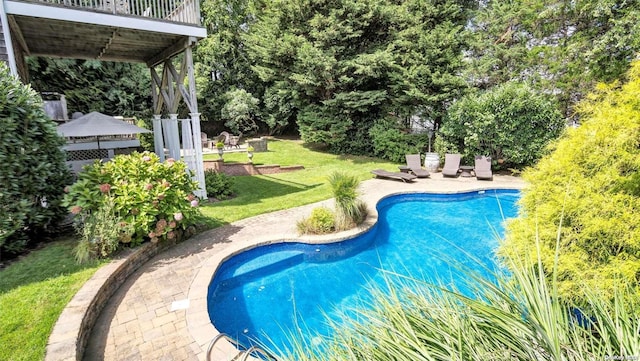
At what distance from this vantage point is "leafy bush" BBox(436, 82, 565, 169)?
12.5m

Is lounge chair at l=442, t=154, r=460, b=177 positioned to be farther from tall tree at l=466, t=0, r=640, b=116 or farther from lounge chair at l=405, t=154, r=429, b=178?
tall tree at l=466, t=0, r=640, b=116

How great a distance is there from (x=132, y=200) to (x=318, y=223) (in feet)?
12.6

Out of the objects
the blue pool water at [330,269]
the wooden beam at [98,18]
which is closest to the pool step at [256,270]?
the blue pool water at [330,269]

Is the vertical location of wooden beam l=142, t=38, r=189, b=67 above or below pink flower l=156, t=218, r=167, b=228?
above

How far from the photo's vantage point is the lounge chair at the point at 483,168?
1247 cm

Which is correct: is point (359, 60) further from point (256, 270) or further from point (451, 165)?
point (256, 270)

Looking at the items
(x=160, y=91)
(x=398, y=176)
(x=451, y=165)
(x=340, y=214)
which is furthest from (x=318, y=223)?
(x=451, y=165)

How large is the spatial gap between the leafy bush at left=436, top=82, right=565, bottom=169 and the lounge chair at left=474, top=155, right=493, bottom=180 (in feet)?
2.70

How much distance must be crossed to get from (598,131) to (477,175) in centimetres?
903

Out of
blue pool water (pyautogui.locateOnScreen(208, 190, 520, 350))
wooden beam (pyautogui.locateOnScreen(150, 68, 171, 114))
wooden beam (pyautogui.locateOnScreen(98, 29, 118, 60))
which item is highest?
wooden beam (pyautogui.locateOnScreen(98, 29, 118, 60))

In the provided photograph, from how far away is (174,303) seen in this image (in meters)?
4.50

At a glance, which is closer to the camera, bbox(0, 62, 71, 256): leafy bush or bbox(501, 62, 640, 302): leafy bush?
bbox(501, 62, 640, 302): leafy bush

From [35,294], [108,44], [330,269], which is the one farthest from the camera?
[108,44]

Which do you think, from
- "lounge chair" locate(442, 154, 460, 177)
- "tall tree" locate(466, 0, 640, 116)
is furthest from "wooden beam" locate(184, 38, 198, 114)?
"tall tree" locate(466, 0, 640, 116)
